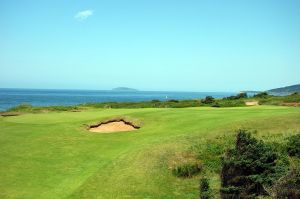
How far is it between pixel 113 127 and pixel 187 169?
43.0ft

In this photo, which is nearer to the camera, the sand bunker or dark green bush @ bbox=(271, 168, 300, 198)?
dark green bush @ bbox=(271, 168, 300, 198)

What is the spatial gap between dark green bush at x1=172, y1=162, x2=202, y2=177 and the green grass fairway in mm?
302

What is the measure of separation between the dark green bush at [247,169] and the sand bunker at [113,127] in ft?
46.7

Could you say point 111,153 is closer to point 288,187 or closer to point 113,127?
point 113,127

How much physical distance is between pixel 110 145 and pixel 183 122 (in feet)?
19.7

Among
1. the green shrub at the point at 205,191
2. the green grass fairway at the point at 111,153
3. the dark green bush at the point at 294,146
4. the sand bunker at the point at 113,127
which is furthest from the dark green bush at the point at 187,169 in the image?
the sand bunker at the point at 113,127

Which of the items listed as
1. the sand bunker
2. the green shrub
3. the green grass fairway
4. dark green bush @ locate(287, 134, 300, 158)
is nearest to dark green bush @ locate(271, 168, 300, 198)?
the green shrub

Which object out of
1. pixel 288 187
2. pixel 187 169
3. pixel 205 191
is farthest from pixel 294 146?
pixel 288 187

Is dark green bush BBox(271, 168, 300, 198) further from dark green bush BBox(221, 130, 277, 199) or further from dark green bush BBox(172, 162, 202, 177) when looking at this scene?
dark green bush BBox(172, 162, 202, 177)

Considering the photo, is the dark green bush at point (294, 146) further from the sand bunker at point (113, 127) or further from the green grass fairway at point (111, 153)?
the sand bunker at point (113, 127)

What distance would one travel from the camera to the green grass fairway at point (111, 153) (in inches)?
642

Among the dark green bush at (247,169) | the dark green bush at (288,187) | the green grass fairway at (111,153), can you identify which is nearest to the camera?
the dark green bush at (288,187)

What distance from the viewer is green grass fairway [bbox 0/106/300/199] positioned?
16.3 meters

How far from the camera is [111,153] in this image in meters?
21.1
